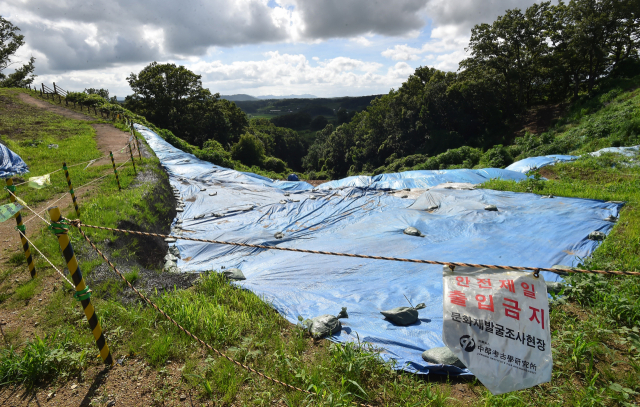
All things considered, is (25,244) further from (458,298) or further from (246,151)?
(246,151)

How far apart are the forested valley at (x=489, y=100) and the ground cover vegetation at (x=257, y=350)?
12947mm

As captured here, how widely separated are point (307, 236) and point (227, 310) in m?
3.90

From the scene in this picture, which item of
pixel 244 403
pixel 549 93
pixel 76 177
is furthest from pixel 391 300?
pixel 549 93

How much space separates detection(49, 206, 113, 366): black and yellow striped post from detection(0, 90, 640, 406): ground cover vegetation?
31cm

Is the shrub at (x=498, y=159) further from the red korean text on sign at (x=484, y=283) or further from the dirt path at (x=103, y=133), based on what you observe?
the dirt path at (x=103, y=133)

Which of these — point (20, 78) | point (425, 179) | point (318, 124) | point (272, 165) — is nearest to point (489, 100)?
point (425, 179)

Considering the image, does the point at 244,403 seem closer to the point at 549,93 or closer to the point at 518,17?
the point at 518,17

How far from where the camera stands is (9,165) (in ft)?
33.2

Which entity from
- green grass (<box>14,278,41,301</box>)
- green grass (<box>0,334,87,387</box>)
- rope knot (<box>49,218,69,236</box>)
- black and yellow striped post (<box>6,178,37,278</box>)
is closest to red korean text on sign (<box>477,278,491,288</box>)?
rope knot (<box>49,218,69,236</box>)

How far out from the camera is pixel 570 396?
273cm

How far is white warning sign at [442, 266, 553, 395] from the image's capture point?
212 centimetres

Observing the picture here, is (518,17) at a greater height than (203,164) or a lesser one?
greater

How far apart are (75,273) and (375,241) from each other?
543cm

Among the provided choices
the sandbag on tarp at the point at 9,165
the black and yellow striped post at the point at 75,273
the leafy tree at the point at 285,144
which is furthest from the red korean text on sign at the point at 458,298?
the leafy tree at the point at 285,144
